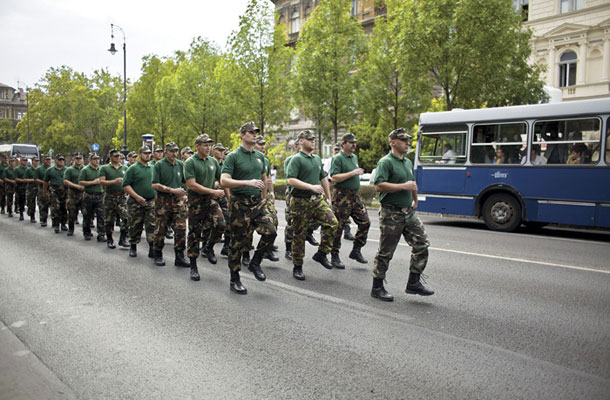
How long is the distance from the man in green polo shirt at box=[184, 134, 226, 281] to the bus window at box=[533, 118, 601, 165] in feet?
26.5

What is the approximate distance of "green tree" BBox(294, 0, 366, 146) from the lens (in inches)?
997

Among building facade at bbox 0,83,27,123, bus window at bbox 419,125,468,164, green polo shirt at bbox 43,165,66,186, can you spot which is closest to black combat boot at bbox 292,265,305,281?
bus window at bbox 419,125,468,164

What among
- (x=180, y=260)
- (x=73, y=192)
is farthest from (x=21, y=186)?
(x=180, y=260)

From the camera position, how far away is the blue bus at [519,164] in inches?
425

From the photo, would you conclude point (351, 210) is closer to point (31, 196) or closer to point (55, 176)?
point (55, 176)

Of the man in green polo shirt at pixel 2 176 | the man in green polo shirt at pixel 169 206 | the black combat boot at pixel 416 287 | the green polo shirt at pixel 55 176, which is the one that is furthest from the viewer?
the man in green polo shirt at pixel 2 176

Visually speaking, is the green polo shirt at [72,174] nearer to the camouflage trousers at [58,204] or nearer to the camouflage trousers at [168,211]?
the camouflage trousers at [58,204]

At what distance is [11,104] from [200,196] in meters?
129

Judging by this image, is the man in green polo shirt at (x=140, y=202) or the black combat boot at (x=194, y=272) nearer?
the black combat boot at (x=194, y=272)

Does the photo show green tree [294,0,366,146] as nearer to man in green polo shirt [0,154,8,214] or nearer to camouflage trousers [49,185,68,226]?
man in green polo shirt [0,154,8,214]

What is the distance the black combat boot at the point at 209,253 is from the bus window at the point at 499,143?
7.62 metres

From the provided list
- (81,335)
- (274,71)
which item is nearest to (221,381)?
(81,335)

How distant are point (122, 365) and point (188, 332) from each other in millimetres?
823

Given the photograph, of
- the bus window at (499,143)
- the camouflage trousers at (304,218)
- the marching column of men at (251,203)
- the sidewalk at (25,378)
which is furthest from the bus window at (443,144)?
the sidewalk at (25,378)
